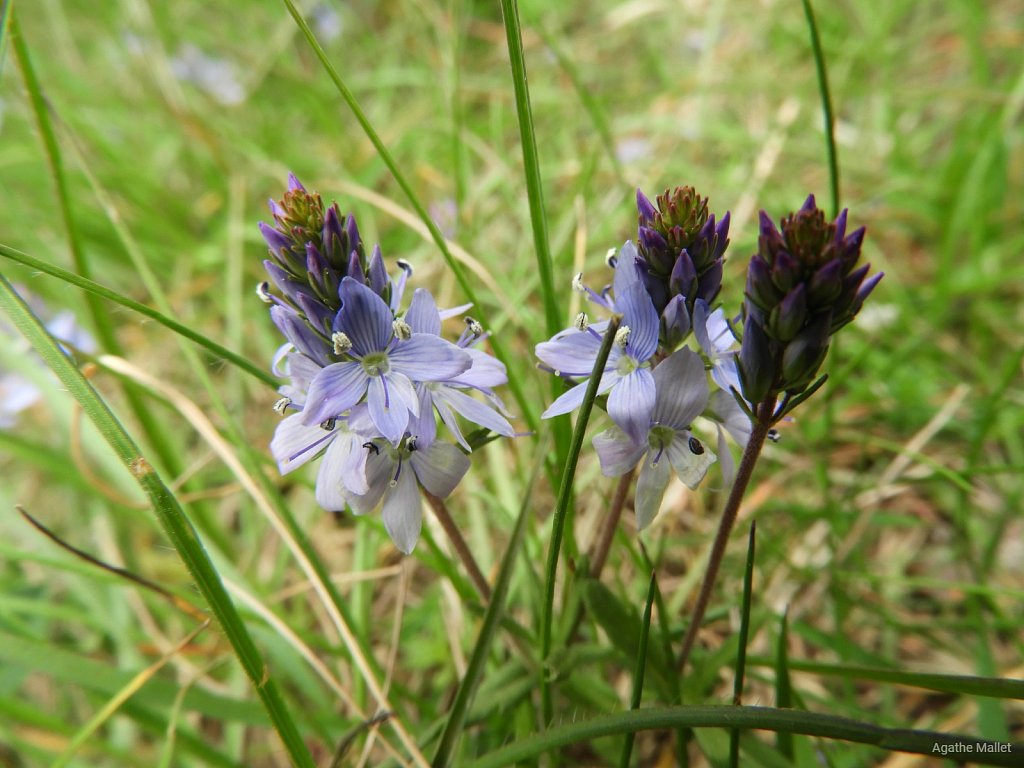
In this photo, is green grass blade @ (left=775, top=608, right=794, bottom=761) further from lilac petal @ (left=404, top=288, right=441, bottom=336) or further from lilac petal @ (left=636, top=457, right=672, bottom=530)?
lilac petal @ (left=404, top=288, right=441, bottom=336)

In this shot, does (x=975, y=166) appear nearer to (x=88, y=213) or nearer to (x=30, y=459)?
(x=30, y=459)

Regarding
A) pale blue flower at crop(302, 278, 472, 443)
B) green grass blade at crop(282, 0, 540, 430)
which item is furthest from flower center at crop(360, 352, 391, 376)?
green grass blade at crop(282, 0, 540, 430)

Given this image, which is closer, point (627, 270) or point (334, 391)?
point (334, 391)

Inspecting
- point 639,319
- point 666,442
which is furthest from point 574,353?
point 666,442

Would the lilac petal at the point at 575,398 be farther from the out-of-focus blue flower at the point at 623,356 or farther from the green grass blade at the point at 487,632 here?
the green grass blade at the point at 487,632

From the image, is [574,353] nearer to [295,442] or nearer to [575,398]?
[575,398]

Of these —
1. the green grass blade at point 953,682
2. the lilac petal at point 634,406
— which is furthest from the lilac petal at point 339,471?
the green grass blade at point 953,682
